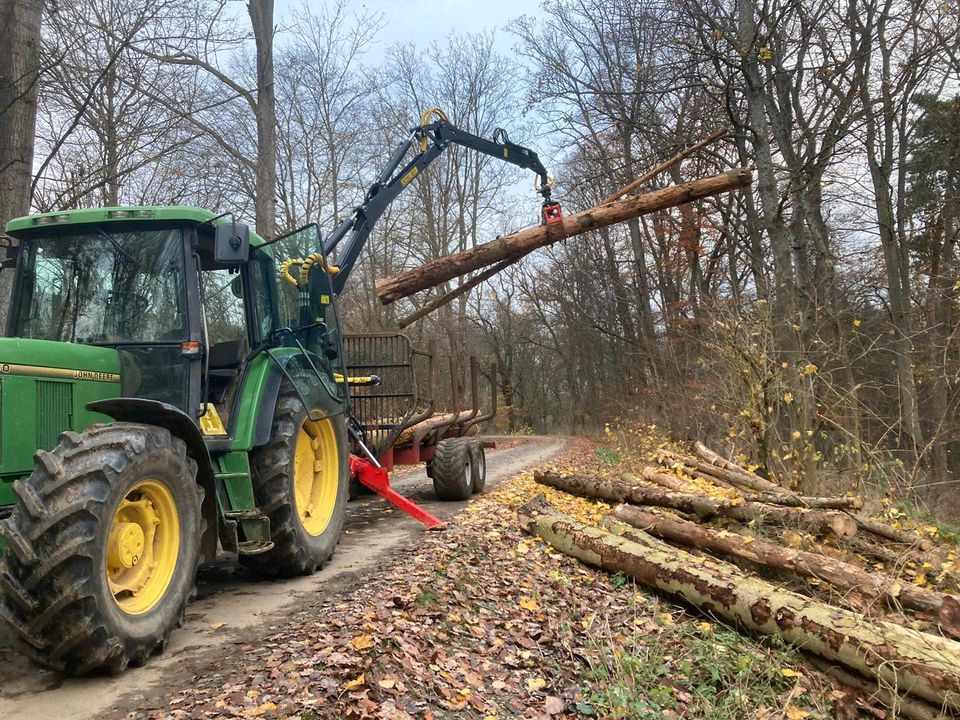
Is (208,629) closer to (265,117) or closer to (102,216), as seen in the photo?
(102,216)

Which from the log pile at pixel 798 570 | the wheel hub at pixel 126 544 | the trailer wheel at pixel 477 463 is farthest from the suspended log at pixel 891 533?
the wheel hub at pixel 126 544

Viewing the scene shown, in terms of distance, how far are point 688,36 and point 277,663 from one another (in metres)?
11.8

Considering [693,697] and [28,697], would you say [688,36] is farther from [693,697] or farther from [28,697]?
[28,697]

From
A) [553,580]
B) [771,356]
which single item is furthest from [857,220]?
[553,580]

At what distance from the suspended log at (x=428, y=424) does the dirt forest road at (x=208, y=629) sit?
1015 millimetres

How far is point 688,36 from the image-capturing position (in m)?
11.9

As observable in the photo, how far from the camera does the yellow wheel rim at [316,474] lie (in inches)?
231

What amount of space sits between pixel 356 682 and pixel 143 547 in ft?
4.64

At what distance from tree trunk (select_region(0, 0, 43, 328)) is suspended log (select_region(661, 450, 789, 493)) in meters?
Answer: 8.56

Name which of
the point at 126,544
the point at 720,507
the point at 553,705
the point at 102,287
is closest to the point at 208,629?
the point at 126,544

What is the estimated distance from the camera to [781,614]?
498 centimetres

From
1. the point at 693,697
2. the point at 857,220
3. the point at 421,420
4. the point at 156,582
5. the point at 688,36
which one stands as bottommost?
the point at 693,697

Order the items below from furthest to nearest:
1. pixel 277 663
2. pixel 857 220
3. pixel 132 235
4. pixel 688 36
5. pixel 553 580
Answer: pixel 857 220 < pixel 688 36 < pixel 553 580 < pixel 132 235 < pixel 277 663

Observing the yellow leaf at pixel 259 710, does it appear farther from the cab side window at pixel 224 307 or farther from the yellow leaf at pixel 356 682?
the cab side window at pixel 224 307
